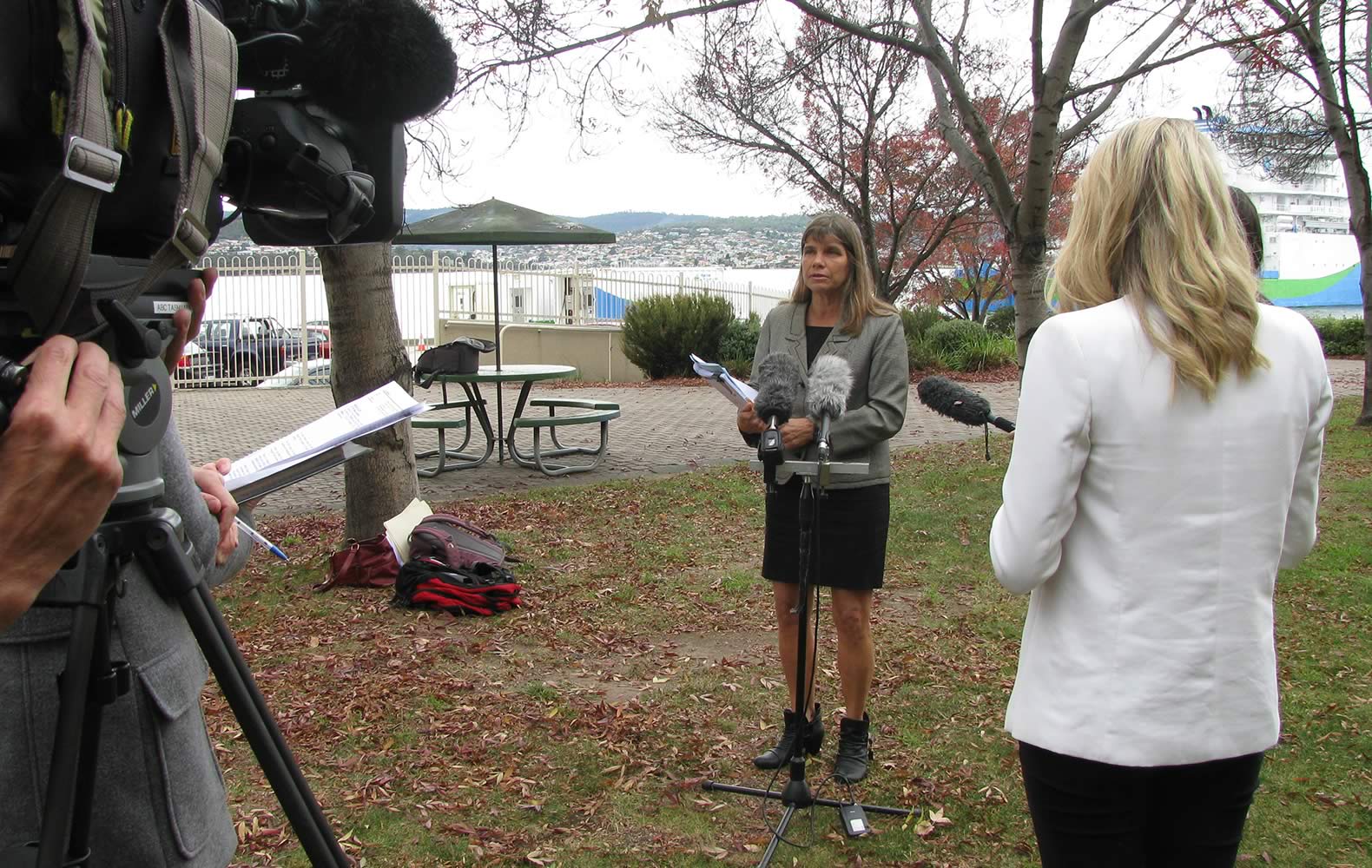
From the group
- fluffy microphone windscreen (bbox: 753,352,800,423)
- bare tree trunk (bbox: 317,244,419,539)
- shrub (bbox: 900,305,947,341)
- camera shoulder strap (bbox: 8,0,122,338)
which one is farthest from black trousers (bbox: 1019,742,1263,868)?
shrub (bbox: 900,305,947,341)

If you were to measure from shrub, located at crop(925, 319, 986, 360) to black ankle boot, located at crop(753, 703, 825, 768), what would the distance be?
19763 millimetres

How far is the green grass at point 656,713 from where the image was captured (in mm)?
3752

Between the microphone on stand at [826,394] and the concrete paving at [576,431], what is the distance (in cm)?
651

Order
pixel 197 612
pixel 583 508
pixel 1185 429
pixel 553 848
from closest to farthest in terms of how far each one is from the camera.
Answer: pixel 197 612
pixel 1185 429
pixel 553 848
pixel 583 508

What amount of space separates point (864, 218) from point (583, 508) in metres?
10.9

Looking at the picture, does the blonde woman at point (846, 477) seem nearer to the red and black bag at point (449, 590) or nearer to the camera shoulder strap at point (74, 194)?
the red and black bag at point (449, 590)

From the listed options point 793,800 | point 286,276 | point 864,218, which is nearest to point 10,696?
point 793,800

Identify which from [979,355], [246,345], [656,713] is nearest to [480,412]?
[656,713]

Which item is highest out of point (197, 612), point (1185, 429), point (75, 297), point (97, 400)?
point (75, 297)

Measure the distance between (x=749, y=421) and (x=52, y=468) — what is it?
9.74 feet

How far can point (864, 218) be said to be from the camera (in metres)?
18.4

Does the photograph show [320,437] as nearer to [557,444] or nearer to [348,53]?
[348,53]

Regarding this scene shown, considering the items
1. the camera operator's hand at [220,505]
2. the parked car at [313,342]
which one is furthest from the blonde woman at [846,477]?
the parked car at [313,342]

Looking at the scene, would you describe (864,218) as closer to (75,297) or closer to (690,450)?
(690,450)
